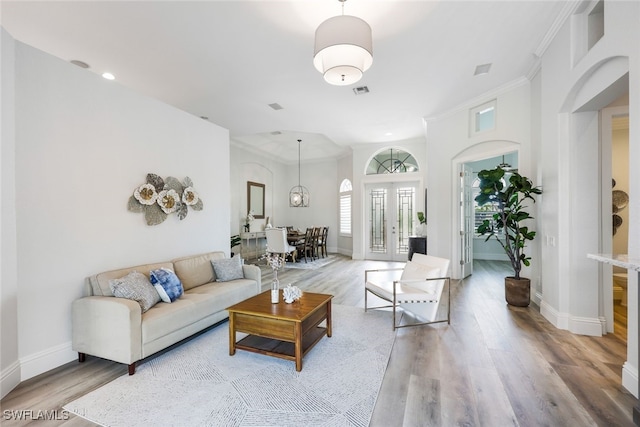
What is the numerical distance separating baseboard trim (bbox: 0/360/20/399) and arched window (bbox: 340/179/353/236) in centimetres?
810

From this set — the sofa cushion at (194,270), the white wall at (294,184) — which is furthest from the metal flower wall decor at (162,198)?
the white wall at (294,184)

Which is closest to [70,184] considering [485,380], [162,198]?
[162,198]

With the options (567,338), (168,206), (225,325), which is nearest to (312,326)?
(225,325)

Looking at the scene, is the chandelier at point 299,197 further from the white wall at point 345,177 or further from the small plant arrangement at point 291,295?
the small plant arrangement at point 291,295

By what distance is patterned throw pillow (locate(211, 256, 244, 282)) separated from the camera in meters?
4.05

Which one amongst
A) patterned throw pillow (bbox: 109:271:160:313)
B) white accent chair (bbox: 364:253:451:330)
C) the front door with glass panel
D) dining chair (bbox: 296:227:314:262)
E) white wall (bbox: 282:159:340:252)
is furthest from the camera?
white wall (bbox: 282:159:340:252)

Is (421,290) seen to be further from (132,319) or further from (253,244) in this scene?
(253,244)

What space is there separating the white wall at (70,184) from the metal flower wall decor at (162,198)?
0.28ft

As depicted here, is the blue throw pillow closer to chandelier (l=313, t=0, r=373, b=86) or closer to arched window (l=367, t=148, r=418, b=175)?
chandelier (l=313, t=0, r=373, b=86)

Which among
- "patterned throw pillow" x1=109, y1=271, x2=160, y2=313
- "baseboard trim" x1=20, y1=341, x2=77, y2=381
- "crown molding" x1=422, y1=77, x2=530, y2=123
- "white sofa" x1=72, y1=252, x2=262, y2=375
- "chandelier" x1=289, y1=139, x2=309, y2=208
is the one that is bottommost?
"baseboard trim" x1=20, y1=341, x2=77, y2=381

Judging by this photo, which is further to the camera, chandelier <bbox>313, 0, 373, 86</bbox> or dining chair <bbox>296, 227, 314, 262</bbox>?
dining chair <bbox>296, 227, 314, 262</bbox>

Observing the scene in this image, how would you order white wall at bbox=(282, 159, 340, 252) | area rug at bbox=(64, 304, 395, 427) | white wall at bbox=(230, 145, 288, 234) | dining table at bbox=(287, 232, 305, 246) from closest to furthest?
area rug at bbox=(64, 304, 395, 427), dining table at bbox=(287, 232, 305, 246), white wall at bbox=(230, 145, 288, 234), white wall at bbox=(282, 159, 340, 252)

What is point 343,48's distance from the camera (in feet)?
9.25

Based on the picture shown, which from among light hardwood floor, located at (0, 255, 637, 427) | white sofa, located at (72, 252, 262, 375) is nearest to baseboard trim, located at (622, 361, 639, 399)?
light hardwood floor, located at (0, 255, 637, 427)
